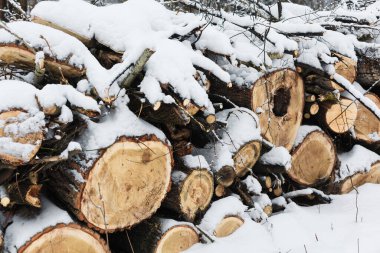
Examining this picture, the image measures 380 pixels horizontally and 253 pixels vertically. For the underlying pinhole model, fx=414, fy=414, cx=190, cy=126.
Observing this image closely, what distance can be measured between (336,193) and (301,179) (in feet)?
1.61

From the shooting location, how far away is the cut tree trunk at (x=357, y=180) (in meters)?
3.75

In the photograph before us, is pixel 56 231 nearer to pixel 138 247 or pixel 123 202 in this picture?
pixel 123 202

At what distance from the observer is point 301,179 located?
351 centimetres

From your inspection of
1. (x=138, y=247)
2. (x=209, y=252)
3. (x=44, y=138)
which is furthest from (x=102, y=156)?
(x=209, y=252)

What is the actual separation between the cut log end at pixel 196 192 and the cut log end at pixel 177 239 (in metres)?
0.11

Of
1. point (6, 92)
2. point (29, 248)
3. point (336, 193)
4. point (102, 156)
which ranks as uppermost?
point (6, 92)

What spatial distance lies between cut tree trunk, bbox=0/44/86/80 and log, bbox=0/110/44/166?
46 centimetres

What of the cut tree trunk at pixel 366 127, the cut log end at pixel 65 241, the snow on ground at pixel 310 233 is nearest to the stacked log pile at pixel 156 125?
the cut log end at pixel 65 241

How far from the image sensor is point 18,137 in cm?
189

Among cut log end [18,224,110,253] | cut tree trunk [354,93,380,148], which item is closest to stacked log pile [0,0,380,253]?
cut log end [18,224,110,253]

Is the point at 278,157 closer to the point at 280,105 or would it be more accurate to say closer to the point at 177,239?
the point at 280,105

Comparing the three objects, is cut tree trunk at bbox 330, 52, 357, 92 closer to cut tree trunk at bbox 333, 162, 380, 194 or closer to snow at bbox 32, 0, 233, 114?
cut tree trunk at bbox 333, 162, 380, 194

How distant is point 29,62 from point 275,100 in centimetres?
190

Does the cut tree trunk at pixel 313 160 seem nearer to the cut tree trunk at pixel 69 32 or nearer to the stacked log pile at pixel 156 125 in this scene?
the stacked log pile at pixel 156 125
